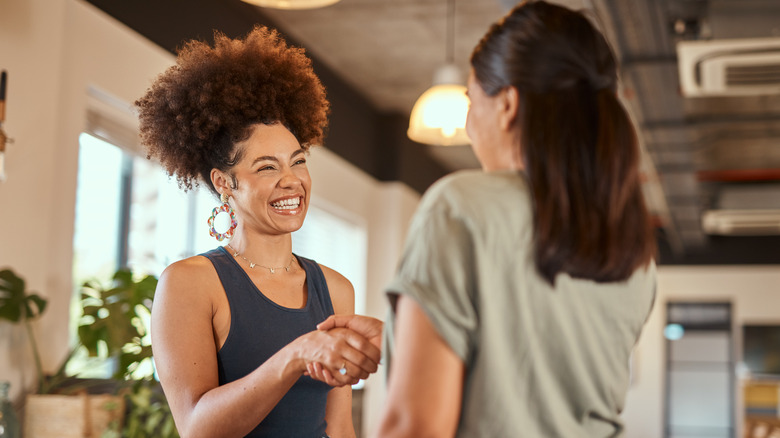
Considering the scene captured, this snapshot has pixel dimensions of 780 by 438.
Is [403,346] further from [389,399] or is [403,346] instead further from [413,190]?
[413,190]

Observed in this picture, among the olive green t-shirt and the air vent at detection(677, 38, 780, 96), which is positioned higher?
the air vent at detection(677, 38, 780, 96)

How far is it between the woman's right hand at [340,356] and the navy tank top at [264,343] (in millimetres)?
308

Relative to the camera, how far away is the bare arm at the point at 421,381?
971 mm

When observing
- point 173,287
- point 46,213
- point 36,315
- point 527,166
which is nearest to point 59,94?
point 46,213

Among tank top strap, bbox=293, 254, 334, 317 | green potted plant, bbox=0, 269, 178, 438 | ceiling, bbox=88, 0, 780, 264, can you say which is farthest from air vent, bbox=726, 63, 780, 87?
tank top strap, bbox=293, 254, 334, 317

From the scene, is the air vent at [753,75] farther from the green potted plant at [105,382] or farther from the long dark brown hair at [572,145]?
the long dark brown hair at [572,145]

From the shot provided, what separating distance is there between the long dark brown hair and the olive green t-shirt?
28mm

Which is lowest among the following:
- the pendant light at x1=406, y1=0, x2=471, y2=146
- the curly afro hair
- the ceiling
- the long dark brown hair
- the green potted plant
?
the green potted plant

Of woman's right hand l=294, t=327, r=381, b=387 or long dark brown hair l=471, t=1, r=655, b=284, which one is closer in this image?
long dark brown hair l=471, t=1, r=655, b=284

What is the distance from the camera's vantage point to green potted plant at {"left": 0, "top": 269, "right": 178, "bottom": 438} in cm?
314

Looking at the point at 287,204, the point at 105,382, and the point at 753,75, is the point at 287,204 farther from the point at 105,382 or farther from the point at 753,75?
the point at 753,75

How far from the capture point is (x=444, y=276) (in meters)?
0.98

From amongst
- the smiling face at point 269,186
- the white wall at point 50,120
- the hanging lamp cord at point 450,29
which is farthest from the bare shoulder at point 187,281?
the hanging lamp cord at point 450,29

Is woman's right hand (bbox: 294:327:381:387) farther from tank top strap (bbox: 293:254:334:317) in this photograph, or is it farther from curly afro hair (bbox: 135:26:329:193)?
curly afro hair (bbox: 135:26:329:193)
